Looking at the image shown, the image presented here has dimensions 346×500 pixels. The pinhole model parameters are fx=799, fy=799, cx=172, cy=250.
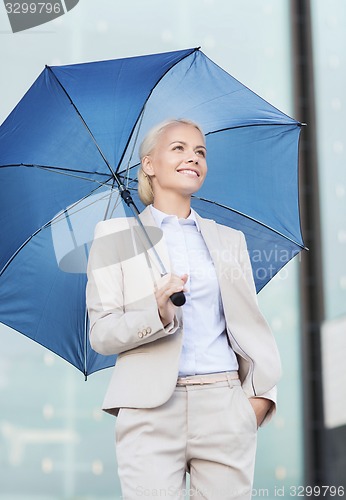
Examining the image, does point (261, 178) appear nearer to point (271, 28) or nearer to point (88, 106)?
point (88, 106)

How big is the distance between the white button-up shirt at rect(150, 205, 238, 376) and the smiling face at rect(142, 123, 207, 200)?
0.21ft

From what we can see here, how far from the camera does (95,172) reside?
1.96 m

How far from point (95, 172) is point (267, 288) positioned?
162 cm

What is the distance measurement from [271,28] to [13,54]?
3.83ft

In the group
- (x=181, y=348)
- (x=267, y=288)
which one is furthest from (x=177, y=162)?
(x=267, y=288)

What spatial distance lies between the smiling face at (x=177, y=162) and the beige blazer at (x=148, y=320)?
0.08m

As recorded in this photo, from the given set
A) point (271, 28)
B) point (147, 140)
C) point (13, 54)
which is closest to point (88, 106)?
point (147, 140)

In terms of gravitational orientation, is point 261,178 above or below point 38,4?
below

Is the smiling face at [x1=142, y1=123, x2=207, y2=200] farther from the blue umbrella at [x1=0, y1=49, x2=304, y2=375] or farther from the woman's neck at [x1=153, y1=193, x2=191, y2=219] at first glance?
the blue umbrella at [x1=0, y1=49, x2=304, y2=375]

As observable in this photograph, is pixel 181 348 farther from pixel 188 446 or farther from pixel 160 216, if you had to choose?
pixel 160 216

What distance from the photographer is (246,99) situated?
2055mm

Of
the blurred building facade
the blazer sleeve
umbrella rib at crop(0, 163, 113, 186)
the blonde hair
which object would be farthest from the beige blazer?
the blurred building facade

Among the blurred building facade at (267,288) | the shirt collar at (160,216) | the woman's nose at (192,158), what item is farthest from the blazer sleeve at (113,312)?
the blurred building facade at (267,288)

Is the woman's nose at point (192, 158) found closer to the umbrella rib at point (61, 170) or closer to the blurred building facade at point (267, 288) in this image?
the umbrella rib at point (61, 170)
